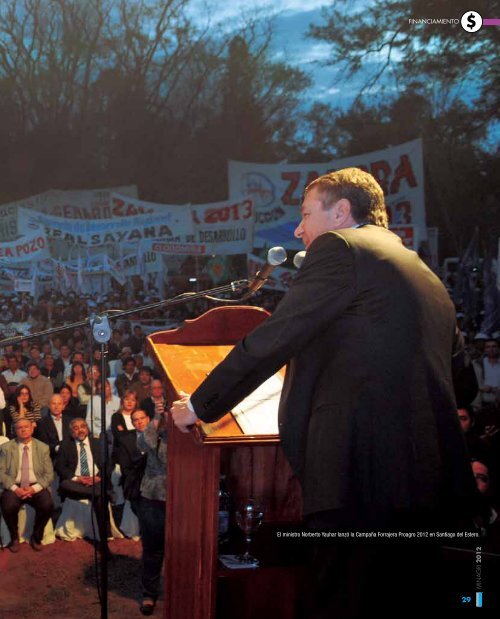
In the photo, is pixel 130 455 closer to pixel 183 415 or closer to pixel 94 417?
pixel 94 417

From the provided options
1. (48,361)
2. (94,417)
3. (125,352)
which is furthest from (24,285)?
(94,417)

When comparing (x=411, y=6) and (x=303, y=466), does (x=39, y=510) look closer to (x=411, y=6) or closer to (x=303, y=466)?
(x=303, y=466)

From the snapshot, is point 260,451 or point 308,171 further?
point 308,171

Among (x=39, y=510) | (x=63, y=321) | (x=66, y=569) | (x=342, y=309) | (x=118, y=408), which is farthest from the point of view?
(x=63, y=321)

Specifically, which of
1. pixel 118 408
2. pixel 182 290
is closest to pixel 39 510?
pixel 118 408

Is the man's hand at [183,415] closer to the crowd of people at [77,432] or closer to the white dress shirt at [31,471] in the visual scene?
the crowd of people at [77,432]

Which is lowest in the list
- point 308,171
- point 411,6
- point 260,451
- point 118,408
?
point 118,408

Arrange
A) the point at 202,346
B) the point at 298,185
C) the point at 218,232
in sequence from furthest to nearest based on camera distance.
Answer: the point at 298,185, the point at 218,232, the point at 202,346

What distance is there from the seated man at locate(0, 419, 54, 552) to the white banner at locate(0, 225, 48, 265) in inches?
82.7

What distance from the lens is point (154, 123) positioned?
7.77 meters

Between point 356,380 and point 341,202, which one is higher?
point 341,202

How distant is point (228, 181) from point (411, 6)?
2.48m

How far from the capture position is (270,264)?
2.05m

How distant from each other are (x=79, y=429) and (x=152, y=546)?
2067mm
